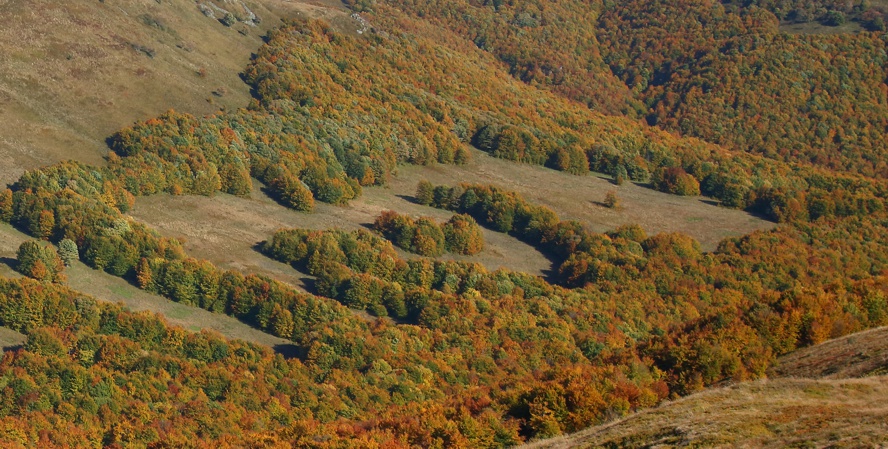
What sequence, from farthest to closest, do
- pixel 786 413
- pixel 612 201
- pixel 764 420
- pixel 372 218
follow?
pixel 612 201
pixel 372 218
pixel 786 413
pixel 764 420

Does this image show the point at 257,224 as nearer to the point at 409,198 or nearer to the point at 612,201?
the point at 409,198

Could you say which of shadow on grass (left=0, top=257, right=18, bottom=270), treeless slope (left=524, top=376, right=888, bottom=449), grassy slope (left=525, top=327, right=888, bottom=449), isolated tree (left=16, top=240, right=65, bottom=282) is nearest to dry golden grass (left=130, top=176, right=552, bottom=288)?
Result: isolated tree (left=16, top=240, right=65, bottom=282)

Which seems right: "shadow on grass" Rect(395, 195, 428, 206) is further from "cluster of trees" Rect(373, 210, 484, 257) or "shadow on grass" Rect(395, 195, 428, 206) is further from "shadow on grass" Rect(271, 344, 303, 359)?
"shadow on grass" Rect(271, 344, 303, 359)

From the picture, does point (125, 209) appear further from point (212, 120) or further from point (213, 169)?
point (212, 120)

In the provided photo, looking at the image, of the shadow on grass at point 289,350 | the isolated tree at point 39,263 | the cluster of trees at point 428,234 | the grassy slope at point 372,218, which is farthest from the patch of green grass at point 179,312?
the cluster of trees at point 428,234

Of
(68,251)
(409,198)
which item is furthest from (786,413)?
(409,198)

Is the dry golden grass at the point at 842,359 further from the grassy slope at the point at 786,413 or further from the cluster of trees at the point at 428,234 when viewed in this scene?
the cluster of trees at the point at 428,234
